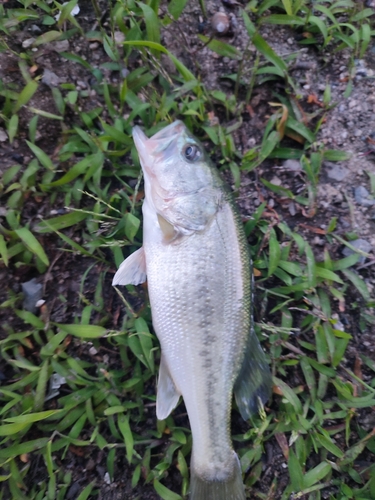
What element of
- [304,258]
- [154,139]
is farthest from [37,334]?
[304,258]

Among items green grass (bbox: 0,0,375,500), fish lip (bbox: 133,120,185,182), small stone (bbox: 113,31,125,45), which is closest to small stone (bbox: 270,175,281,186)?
green grass (bbox: 0,0,375,500)

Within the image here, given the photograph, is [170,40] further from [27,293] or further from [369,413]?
[369,413]

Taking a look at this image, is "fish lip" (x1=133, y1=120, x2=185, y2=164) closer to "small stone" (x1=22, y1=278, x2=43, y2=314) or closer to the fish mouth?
the fish mouth

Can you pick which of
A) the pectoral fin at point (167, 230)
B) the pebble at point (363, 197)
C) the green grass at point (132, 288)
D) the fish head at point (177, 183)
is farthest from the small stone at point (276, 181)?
the pectoral fin at point (167, 230)

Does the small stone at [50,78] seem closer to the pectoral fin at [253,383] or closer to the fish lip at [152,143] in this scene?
the fish lip at [152,143]

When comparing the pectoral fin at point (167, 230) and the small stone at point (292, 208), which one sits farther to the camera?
the small stone at point (292, 208)

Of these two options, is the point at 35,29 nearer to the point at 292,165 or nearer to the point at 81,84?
the point at 81,84

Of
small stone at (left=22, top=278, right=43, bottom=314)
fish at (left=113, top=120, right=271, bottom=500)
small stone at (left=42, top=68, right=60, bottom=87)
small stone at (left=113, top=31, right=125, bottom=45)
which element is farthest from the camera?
small stone at (left=113, top=31, right=125, bottom=45)
